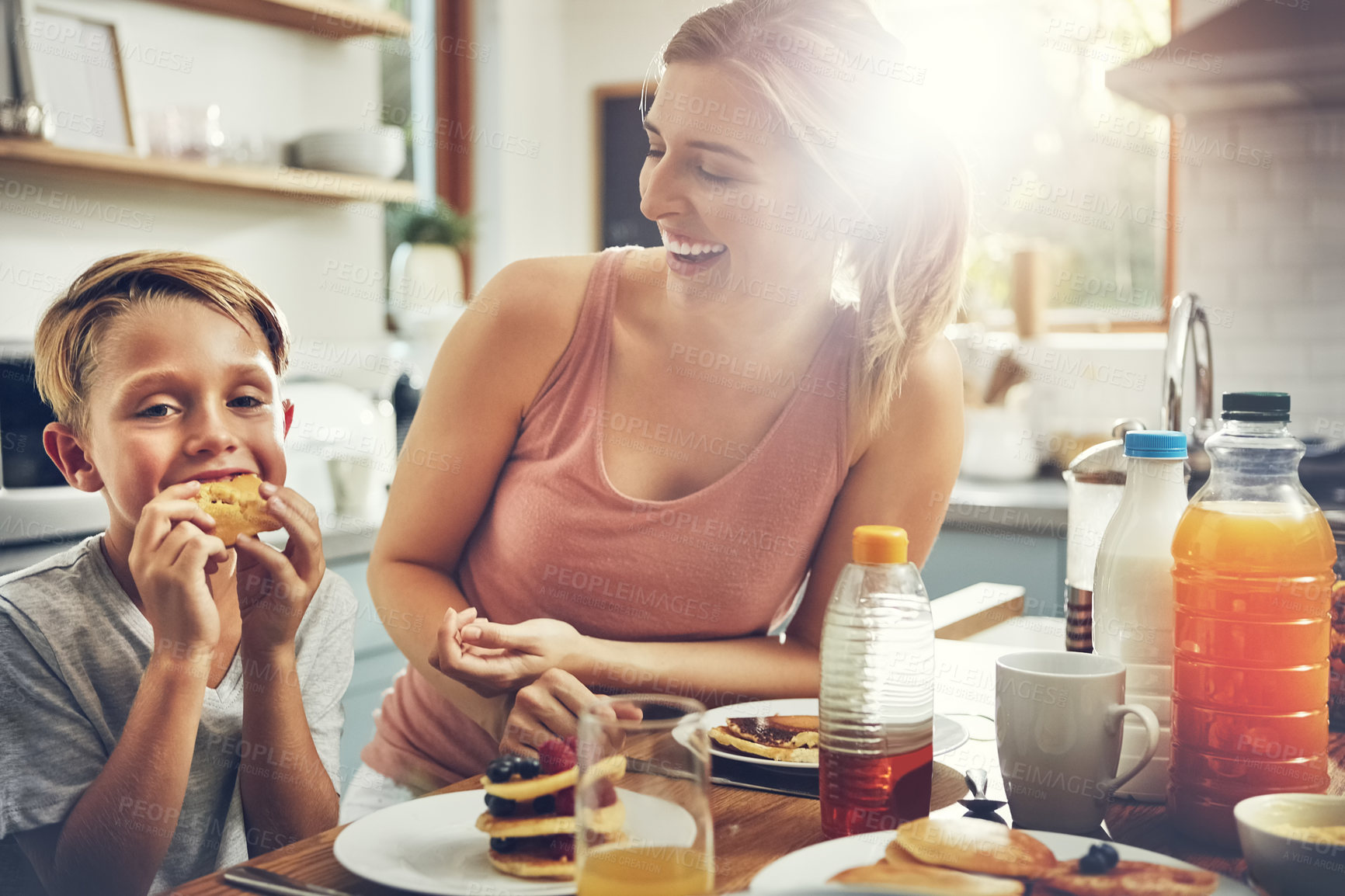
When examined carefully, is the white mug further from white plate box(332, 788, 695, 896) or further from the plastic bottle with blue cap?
white plate box(332, 788, 695, 896)

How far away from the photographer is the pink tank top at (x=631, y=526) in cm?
129

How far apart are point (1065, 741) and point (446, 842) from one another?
419 millimetres

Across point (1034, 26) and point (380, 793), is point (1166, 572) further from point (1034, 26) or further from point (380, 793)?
point (1034, 26)

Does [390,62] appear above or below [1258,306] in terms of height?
above

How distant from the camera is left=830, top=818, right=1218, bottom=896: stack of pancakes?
0.65 metres

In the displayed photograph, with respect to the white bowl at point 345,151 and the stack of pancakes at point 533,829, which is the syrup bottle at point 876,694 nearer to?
the stack of pancakes at point 533,829

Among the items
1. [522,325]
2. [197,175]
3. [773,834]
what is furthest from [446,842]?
[197,175]

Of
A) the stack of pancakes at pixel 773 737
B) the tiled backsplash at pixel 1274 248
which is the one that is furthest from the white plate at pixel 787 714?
the tiled backsplash at pixel 1274 248

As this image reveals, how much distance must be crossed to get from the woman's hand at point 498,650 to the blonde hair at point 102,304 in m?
0.37

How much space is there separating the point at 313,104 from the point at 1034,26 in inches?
81.7

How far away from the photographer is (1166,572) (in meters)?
0.89

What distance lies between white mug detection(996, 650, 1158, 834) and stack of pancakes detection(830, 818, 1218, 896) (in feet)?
0.35

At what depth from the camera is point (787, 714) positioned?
1024 millimetres

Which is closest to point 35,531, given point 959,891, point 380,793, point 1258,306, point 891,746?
point 380,793
